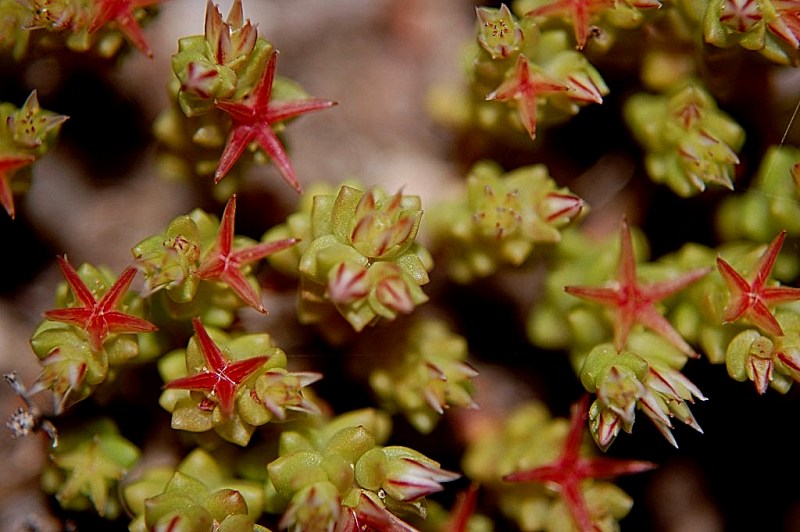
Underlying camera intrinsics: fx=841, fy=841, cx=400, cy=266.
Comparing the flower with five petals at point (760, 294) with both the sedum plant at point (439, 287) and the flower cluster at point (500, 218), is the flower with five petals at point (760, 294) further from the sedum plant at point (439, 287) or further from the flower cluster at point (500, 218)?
the flower cluster at point (500, 218)

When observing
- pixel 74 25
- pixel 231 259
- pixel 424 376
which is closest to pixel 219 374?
pixel 231 259

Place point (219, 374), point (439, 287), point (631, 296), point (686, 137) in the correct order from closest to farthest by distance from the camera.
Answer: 1. point (219, 374)
2. point (631, 296)
3. point (686, 137)
4. point (439, 287)

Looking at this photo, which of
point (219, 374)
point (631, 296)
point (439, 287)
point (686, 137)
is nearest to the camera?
point (219, 374)

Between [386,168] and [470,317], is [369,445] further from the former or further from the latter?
[386,168]

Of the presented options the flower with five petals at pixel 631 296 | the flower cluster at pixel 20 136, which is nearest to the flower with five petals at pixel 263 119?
the flower cluster at pixel 20 136

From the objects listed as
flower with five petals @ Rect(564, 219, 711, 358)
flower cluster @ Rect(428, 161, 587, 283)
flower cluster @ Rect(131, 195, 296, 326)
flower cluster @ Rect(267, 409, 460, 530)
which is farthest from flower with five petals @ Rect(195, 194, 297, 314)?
flower with five petals @ Rect(564, 219, 711, 358)

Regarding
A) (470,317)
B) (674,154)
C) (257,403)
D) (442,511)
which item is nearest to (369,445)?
(257,403)

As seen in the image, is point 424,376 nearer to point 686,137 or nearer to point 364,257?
point 364,257

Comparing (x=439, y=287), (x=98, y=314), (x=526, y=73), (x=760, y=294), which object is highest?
(x=526, y=73)
